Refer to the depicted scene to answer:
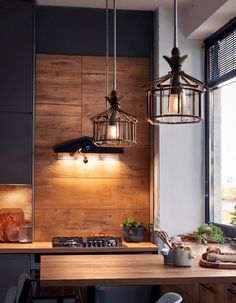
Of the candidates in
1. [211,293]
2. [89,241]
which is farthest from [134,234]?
[211,293]

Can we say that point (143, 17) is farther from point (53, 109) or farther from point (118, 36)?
point (53, 109)

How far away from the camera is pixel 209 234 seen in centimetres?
523

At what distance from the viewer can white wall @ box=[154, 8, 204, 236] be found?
5.62 m

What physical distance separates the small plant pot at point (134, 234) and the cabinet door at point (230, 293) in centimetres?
192

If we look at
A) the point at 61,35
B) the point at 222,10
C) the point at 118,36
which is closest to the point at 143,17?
the point at 118,36

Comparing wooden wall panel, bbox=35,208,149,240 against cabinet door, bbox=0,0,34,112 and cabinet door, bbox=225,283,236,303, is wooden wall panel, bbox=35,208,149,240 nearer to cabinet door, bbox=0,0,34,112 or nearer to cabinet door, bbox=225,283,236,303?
cabinet door, bbox=0,0,34,112

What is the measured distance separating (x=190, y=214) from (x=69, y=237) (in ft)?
4.04

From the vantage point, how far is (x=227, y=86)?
5.40 metres

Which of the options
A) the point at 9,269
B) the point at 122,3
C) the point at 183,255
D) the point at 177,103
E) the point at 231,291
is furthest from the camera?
the point at 122,3

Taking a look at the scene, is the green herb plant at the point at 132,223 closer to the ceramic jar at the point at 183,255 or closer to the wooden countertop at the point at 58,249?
the wooden countertop at the point at 58,249

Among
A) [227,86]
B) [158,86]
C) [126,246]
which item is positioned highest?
[227,86]

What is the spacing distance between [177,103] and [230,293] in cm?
169

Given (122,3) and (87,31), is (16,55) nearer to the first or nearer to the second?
(87,31)

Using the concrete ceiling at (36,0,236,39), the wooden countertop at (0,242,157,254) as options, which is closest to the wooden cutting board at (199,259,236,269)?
the wooden countertop at (0,242,157,254)
